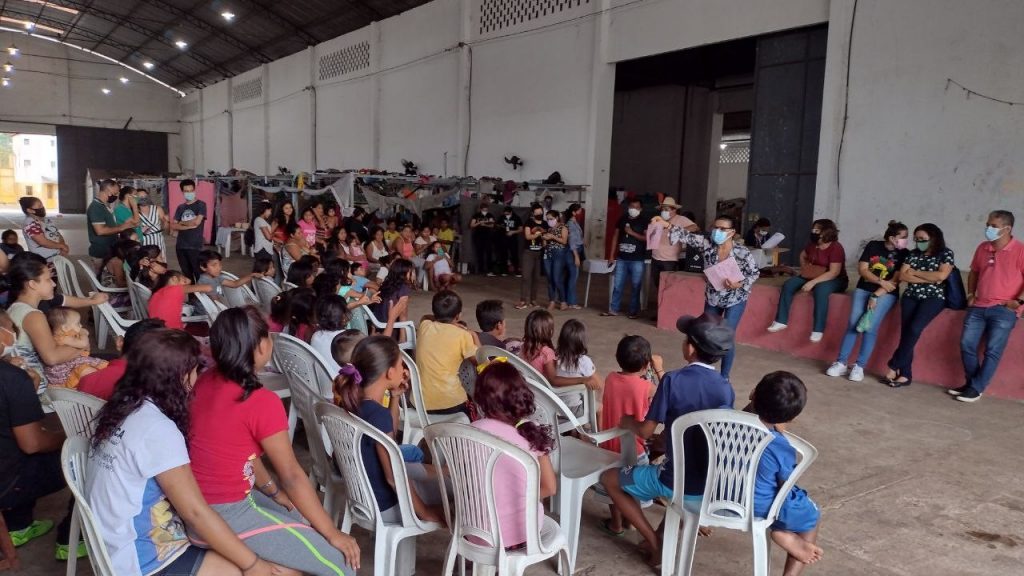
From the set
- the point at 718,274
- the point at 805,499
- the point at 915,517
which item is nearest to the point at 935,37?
the point at 718,274

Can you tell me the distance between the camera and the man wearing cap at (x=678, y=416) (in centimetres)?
244

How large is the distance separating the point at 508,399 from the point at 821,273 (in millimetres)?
4716

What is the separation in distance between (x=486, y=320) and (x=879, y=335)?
3769 millimetres

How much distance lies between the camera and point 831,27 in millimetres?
7965

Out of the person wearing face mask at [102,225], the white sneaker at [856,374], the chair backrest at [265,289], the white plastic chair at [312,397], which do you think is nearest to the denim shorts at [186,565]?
the white plastic chair at [312,397]

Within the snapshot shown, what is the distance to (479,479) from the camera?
205 cm

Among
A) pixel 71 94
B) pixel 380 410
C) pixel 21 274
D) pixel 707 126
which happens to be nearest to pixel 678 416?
pixel 380 410

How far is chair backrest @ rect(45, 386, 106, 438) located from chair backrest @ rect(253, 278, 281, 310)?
3.03 m

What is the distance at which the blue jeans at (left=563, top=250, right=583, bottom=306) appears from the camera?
8.28m

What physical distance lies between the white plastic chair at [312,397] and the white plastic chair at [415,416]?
355 millimetres

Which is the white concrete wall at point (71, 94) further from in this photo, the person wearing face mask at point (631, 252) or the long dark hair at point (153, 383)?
the long dark hair at point (153, 383)

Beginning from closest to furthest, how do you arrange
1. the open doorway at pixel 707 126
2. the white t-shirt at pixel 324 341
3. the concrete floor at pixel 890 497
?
the concrete floor at pixel 890 497 → the white t-shirt at pixel 324 341 → the open doorway at pixel 707 126

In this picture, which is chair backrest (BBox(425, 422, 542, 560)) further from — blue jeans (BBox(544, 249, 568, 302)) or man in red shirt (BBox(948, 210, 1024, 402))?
blue jeans (BBox(544, 249, 568, 302))

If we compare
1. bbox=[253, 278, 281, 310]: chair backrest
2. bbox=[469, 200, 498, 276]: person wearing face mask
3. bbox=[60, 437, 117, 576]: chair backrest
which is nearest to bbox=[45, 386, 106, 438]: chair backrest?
bbox=[60, 437, 117, 576]: chair backrest
